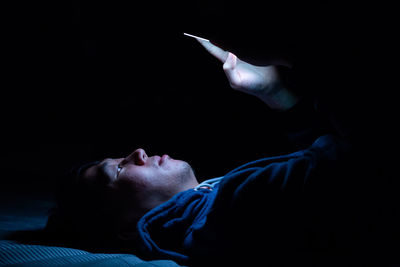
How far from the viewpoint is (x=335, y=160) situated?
793 millimetres

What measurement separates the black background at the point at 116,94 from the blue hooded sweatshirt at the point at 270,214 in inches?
19.6

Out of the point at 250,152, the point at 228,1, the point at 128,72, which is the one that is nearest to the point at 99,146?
the point at 128,72

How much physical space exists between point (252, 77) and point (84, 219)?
0.80m

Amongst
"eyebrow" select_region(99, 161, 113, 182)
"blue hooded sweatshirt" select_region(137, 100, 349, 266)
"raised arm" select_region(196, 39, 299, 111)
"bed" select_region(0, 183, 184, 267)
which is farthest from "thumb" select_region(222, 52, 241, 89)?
"bed" select_region(0, 183, 184, 267)

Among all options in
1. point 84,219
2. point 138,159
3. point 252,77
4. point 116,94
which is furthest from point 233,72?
point 116,94

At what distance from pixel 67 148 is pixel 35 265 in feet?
6.26

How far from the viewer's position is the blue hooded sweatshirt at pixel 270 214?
2.60ft

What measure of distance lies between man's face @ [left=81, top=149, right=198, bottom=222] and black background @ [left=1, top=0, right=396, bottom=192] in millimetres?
557

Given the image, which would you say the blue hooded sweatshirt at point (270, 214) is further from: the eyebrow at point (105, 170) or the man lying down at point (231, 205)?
the eyebrow at point (105, 170)

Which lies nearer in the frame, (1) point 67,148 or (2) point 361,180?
(2) point 361,180

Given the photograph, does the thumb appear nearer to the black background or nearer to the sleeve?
the black background

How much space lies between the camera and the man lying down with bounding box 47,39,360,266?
0.80 m

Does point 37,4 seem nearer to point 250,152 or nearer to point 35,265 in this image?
point 250,152

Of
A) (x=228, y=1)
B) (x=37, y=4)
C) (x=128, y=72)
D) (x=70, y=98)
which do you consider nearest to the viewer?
(x=228, y=1)
